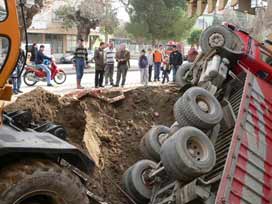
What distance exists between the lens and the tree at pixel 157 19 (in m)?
48.1

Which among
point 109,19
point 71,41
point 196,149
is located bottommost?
point 71,41

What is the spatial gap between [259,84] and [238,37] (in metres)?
1.45

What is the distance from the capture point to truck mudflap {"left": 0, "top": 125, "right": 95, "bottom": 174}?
13.8ft

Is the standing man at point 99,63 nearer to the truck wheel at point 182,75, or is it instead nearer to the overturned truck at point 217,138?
the truck wheel at point 182,75

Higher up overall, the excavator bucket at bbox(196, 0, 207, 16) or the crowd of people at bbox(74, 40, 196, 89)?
the excavator bucket at bbox(196, 0, 207, 16)

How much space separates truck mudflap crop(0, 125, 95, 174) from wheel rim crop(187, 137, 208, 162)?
1543 mm

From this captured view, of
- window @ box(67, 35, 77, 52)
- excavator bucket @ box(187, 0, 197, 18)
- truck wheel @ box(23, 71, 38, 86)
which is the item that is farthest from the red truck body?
window @ box(67, 35, 77, 52)

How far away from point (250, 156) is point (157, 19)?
43107 mm

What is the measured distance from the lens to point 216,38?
852 cm

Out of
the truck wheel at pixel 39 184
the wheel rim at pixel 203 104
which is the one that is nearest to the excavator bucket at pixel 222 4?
the wheel rim at pixel 203 104

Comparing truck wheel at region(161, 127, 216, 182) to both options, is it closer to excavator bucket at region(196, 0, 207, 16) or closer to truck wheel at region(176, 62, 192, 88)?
truck wheel at region(176, 62, 192, 88)

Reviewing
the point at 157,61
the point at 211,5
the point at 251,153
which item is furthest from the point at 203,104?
the point at 157,61

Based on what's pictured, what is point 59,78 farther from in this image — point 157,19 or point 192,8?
point 157,19

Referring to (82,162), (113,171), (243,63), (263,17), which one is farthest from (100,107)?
(263,17)
